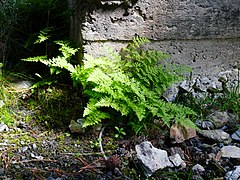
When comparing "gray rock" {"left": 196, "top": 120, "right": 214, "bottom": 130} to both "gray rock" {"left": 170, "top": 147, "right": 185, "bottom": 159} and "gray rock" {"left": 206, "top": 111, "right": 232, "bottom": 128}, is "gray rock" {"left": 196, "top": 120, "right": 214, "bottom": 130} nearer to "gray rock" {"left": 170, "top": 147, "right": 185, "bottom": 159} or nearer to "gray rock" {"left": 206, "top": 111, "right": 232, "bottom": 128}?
"gray rock" {"left": 206, "top": 111, "right": 232, "bottom": 128}

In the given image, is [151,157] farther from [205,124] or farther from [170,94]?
[170,94]

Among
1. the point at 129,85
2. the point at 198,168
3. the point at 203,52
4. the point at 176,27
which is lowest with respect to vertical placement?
the point at 198,168

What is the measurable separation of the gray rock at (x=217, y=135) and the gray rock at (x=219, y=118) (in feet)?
0.35

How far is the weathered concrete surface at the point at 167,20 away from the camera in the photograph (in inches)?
143

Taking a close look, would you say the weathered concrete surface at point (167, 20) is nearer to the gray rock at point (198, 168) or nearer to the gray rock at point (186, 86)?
the gray rock at point (186, 86)

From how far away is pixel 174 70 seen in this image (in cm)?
366

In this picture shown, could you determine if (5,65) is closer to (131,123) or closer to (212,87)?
(131,123)

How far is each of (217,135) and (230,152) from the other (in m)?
0.22

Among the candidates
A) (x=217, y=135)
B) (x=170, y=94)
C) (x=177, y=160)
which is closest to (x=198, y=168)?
(x=177, y=160)

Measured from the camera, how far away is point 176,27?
379cm

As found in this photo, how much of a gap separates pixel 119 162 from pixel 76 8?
141 cm

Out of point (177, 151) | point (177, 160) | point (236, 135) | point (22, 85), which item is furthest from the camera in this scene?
point (22, 85)

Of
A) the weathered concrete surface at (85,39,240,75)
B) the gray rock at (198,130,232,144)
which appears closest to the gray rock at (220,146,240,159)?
the gray rock at (198,130,232,144)

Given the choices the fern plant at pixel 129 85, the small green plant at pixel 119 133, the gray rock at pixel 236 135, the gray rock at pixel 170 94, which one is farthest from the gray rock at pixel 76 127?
the gray rock at pixel 236 135
